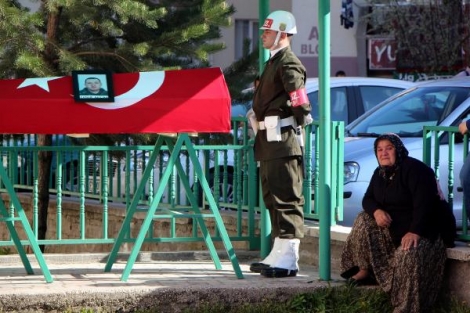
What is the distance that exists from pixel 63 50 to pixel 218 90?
330 centimetres

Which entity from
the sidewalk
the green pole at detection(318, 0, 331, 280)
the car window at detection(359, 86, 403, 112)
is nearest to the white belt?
the green pole at detection(318, 0, 331, 280)

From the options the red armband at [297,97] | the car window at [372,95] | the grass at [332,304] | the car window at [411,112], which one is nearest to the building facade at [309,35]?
the car window at [372,95]

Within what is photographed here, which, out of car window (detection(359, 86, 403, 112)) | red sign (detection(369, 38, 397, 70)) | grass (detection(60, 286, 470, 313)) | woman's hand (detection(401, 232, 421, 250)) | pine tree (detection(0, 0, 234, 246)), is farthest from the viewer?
red sign (detection(369, 38, 397, 70))

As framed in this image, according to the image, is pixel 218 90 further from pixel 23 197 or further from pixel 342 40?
pixel 342 40

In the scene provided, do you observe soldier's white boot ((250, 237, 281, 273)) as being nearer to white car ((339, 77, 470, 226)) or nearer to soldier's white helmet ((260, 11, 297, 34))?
soldier's white helmet ((260, 11, 297, 34))

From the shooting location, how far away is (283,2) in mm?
25469

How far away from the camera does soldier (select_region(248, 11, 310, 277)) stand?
25.5 ft

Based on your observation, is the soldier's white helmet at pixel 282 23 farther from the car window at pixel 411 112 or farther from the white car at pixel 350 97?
the white car at pixel 350 97

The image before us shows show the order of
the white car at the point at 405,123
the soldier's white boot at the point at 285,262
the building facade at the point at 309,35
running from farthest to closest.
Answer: the building facade at the point at 309,35 < the white car at the point at 405,123 < the soldier's white boot at the point at 285,262

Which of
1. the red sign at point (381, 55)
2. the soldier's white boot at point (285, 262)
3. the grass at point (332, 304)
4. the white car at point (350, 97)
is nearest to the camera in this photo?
the grass at point (332, 304)

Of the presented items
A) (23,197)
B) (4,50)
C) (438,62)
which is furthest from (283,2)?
(4,50)

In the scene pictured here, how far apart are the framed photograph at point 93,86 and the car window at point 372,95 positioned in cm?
585

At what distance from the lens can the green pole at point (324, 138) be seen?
25.5ft

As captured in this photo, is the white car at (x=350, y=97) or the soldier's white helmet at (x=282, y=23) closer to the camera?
the soldier's white helmet at (x=282, y=23)
